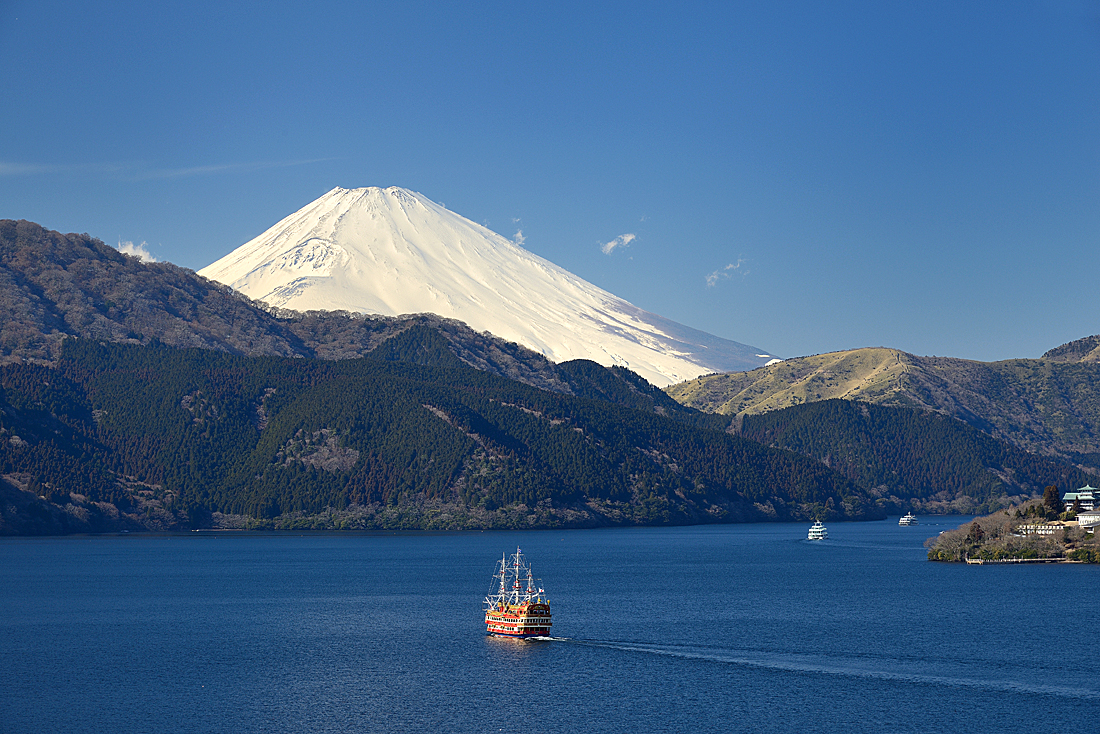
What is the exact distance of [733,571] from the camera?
17962 cm

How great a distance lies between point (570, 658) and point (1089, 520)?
114m

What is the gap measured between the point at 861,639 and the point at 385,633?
4269 centimetres

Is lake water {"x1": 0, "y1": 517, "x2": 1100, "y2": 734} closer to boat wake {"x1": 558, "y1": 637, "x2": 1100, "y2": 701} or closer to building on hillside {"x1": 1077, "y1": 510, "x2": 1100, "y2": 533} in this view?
boat wake {"x1": 558, "y1": 637, "x2": 1100, "y2": 701}

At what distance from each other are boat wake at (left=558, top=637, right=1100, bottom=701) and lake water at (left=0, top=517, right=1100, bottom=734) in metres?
0.27

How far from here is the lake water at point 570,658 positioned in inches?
3054

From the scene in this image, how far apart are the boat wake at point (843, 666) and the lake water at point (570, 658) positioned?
27 cm

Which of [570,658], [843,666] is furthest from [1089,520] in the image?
[570,658]

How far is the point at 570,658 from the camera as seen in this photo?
318 feet

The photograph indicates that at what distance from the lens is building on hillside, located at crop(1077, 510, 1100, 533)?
17638 centimetres

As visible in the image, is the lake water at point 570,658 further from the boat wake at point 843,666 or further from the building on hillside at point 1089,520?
the building on hillside at point 1089,520

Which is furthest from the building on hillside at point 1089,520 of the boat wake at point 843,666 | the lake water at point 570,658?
the boat wake at point 843,666

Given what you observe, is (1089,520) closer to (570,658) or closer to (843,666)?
(843,666)

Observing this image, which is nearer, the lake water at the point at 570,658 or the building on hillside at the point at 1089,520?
the lake water at the point at 570,658

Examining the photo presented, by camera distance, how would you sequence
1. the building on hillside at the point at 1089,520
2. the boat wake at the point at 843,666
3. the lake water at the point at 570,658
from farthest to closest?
the building on hillside at the point at 1089,520
the boat wake at the point at 843,666
the lake water at the point at 570,658
